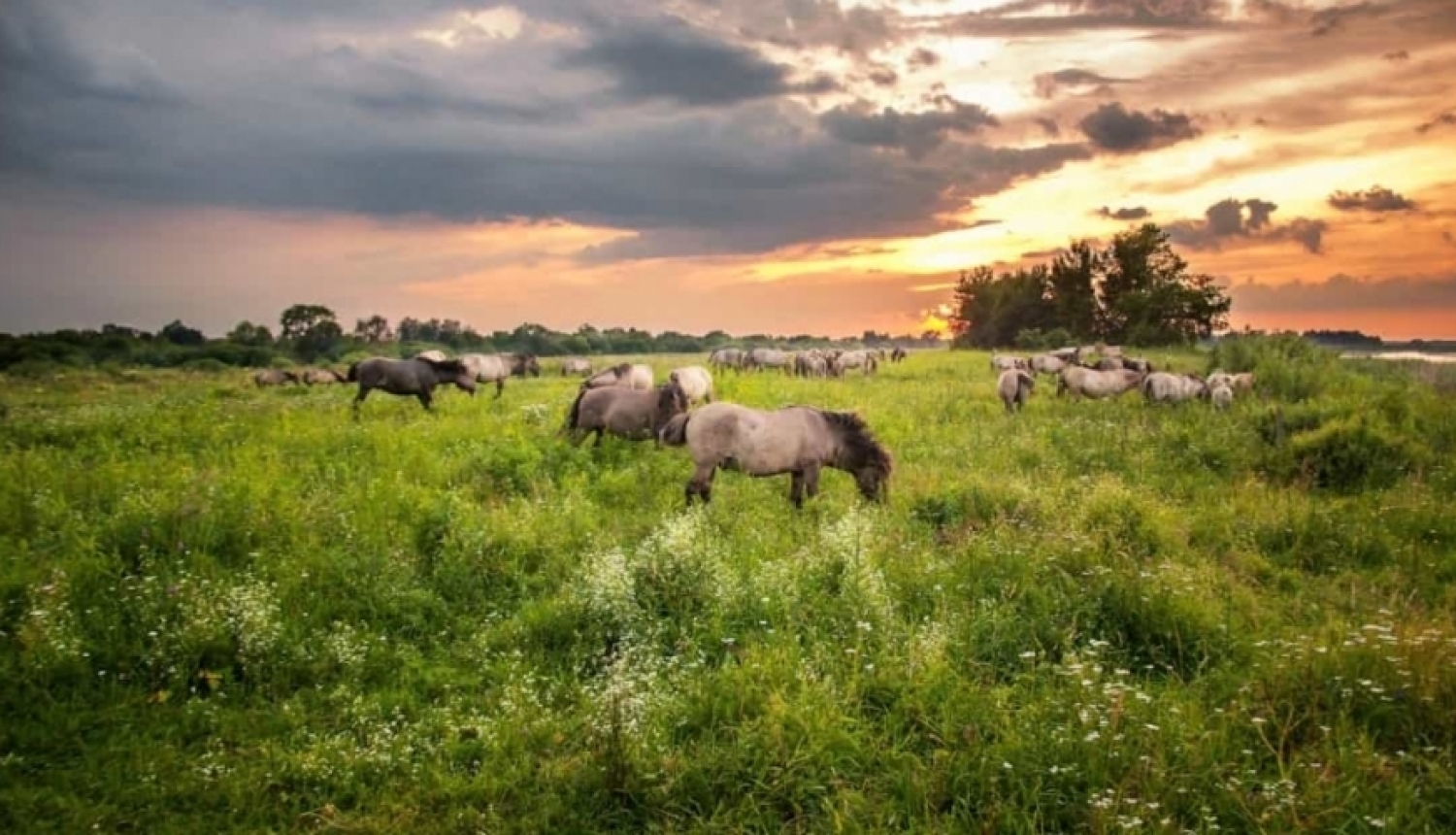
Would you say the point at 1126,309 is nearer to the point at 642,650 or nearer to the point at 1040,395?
the point at 1040,395

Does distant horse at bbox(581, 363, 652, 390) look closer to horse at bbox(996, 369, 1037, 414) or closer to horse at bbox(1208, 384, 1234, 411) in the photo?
horse at bbox(996, 369, 1037, 414)

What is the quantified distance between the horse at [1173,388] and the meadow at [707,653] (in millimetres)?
10198

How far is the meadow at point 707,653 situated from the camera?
185 inches

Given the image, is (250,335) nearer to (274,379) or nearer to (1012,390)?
(274,379)

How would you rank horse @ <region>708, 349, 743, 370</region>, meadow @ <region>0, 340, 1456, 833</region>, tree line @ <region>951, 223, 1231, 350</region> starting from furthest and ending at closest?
tree line @ <region>951, 223, 1231, 350</region>
horse @ <region>708, 349, 743, 370</region>
meadow @ <region>0, 340, 1456, 833</region>

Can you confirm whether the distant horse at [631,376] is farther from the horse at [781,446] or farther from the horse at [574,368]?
the horse at [574,368]

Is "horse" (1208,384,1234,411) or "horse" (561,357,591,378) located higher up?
"horse" (561,357,591,378)

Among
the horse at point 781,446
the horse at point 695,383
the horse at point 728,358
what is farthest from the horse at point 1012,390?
the horse at point 728,358

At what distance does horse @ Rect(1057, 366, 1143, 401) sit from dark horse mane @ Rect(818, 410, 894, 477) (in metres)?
15.9

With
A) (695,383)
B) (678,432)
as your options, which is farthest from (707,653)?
(695,383)

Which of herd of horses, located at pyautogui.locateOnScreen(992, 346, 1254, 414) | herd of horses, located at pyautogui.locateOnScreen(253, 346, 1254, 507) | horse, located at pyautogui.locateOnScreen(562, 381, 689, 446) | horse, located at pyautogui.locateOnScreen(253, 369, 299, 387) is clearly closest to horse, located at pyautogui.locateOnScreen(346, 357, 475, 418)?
herd of horses, located at pyautogui.locateOnScreen(253, 346, 1254, 507)

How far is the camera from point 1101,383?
80.8ft

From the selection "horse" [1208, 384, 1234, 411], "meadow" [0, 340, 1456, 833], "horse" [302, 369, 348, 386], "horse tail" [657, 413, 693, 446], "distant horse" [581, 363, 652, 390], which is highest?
"horse" [302, 369, 348, 386]

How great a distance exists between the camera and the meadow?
4.70m
